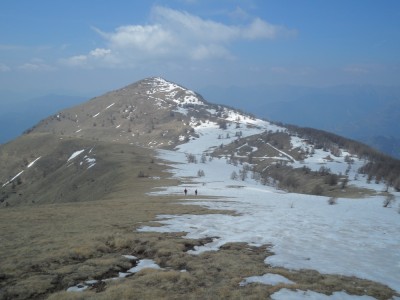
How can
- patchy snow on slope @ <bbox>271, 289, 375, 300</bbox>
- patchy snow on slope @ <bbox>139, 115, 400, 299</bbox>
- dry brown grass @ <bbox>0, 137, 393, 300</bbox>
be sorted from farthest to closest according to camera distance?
patchy snow on slope @ <bbox>139, 115, 400, 299</bbox>, dry brown grass @ <bbox>0, 137, 393, 300</bbox>, patchy snow on slope @ <bbox>271, 289, 375, 300</bbox>

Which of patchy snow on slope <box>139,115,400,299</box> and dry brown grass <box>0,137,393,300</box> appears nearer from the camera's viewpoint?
dry brown grass <box>0,137,393,300</box>

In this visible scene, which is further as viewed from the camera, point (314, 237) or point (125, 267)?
point (314, 237)

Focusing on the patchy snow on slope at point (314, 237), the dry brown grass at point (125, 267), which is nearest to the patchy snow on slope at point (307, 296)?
the dry brown grass at point (125, 267)

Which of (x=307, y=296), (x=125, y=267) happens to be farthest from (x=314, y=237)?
(x=125, y=267)

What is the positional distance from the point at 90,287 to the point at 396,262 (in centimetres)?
2033

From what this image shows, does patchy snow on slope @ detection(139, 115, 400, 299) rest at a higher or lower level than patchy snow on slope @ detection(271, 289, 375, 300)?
higher

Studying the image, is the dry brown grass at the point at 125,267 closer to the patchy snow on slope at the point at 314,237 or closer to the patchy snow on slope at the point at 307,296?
the patchy snow on slope at the point at 307,296

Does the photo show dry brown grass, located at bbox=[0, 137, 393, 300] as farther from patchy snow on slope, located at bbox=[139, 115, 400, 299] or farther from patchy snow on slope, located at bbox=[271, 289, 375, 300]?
patchy snow on slope, located at bbox=[139, 115, 400, 299]

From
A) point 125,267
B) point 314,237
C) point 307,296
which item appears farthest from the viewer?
point 314,237

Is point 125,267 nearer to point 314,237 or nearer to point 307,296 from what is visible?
point 307,296

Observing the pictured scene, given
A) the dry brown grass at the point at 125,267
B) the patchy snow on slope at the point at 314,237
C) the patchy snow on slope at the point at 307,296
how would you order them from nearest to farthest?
the patchy snow on slope at the point at 307,296, the dry brown grass at the point at 125,267, the patchy snow on slope at the point at 314,237

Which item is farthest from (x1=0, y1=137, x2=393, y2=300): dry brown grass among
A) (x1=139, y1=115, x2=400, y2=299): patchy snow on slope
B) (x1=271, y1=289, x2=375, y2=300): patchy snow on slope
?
(x1=139, y1=115, x2=400, y2=299): patchy snow on slope

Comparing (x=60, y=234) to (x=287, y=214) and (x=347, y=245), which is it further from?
(x=287, y=214)

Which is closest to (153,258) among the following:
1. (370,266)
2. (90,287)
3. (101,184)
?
(90,287)
